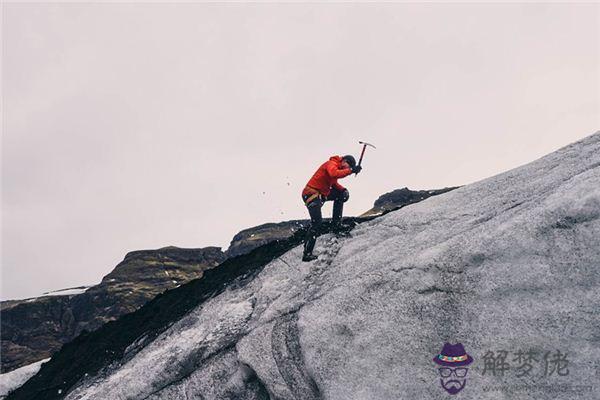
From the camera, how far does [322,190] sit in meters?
17.3

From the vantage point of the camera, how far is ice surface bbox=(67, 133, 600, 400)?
1055 cm

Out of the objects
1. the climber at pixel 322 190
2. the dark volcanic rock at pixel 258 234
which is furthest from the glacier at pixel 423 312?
the dark volcanic rock at pixel 258 234

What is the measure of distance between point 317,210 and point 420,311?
20.3 ft

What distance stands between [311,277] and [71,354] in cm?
1196

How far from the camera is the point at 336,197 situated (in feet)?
59.1

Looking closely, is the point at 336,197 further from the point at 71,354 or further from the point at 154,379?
the point at 71,354

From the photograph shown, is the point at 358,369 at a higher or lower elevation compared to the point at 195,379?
lower

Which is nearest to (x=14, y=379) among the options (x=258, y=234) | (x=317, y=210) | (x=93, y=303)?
(x=317, y=210)

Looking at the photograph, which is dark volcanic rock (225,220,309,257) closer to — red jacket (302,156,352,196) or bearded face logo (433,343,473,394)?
red jacket (302,156,352,196)

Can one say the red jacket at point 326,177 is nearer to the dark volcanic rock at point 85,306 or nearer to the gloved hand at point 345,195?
the gloved hand at point 345,195

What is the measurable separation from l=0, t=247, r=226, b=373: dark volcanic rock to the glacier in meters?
80.8

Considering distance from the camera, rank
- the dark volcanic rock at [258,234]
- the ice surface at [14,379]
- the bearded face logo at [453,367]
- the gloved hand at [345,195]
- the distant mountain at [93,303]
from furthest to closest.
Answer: the dark volcanic rock at [258,234]
the distant mountain at [93,303]
the ice surface at [14,379]
the gloved hand at [345,195]
the bearded face logo at [453,367]

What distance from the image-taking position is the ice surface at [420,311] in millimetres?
10547

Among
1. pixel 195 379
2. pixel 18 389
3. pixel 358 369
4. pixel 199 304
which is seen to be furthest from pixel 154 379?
pixel 18 389
